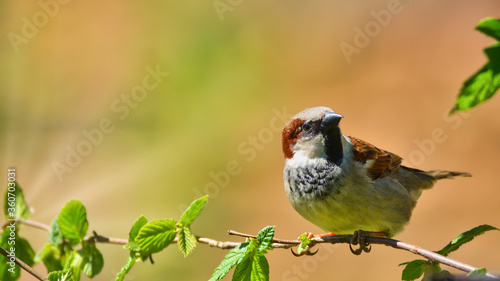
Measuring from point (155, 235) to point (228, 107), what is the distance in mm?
3399

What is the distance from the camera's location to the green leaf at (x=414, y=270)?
3.06 ft

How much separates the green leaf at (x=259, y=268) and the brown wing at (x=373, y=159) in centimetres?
88

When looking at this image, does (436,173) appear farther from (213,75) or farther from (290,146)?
(213,75)

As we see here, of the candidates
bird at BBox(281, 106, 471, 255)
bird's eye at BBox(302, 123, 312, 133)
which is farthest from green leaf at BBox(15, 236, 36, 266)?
bird's eye at BBox(302, 123, 312, 133)

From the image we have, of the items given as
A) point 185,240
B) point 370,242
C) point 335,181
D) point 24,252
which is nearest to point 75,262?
point 24,252

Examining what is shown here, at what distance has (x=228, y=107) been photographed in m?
4.52

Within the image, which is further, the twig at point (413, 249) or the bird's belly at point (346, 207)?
the bird's belly at point (346, 207)

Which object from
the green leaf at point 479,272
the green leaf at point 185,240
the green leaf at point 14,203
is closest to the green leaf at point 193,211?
the green leaf at point 185,240

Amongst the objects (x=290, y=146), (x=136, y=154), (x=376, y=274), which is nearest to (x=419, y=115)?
(x=376, y=274)

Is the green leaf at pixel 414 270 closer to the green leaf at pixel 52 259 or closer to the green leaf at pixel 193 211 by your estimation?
the green leaf at pixel 193 211

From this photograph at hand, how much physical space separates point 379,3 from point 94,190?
326 cm

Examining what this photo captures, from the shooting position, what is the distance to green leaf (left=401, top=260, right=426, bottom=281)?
3.06 feet

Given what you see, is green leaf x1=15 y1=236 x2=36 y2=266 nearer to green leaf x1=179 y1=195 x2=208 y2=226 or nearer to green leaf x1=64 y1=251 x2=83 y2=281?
green leaf x1=64 y1=251 x2=83 y2=281

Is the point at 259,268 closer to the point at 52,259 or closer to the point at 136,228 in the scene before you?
the point at 136,228
